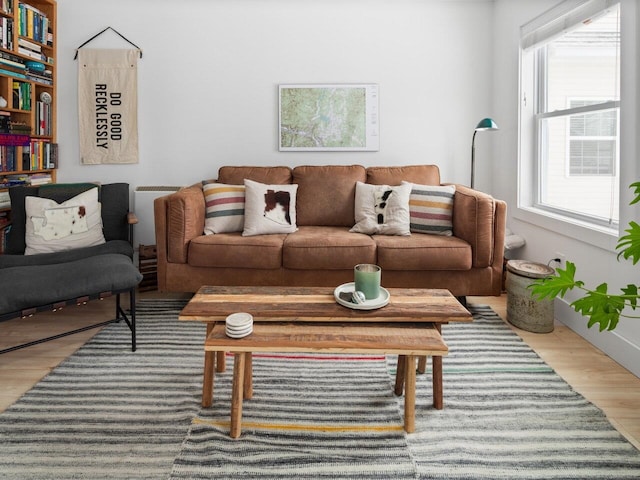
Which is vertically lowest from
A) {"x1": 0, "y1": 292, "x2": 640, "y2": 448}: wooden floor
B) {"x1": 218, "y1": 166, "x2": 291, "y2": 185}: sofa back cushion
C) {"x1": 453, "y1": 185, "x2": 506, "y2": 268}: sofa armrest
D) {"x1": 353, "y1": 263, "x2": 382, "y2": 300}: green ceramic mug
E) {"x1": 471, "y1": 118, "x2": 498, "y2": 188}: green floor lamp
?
{"x1": 0, "y1": 292, "x2": 640, "y2": 448}: wooden floor

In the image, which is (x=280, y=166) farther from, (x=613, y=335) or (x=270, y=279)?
(x=613, y=335)

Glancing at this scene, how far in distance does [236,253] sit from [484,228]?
1.60 metres

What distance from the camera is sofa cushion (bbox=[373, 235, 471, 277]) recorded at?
2848 mm

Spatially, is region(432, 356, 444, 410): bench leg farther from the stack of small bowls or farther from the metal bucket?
the metal bucket

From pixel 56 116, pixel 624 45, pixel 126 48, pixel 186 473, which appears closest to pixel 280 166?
pixel 126 48

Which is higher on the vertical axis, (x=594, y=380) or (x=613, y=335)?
(x=613, y=335)

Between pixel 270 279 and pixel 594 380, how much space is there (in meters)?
1.87

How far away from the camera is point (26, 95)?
353cm

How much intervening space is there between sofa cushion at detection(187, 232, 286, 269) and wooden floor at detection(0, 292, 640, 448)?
29.7 inches

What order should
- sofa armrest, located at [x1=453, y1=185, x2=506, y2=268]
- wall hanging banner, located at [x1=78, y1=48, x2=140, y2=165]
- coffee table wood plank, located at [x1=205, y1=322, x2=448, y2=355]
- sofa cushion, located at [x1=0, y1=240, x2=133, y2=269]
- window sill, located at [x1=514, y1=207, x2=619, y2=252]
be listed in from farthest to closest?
wall hanging banner, located at [x1=78, y1=48, x2=140, y2=165] < sofa armrest, located at [x1=453, y1=185, x2=506, y2=268] < sofa cushion, located at [x1=0, y1=240, x2=133, y2=269] < window sill, located at [x1=514, y1=207, x2=619, y2=252] < coffee table wood plank, located at [x1=205, y1=322, x2=448, y2=355]

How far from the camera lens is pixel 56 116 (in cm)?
391

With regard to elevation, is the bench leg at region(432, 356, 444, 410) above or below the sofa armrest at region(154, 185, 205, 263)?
below

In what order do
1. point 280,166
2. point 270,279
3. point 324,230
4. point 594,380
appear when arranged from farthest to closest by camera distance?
point 280,166 < point 324,230 < point 270,279 < point 594,380

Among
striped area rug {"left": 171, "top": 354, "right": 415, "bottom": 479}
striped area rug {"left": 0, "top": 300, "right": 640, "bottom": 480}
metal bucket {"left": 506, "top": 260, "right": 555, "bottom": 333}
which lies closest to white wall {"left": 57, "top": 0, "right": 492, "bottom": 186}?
metal bucket {"left": 506, "top": 260, "right": 555, "bottom": 333}
